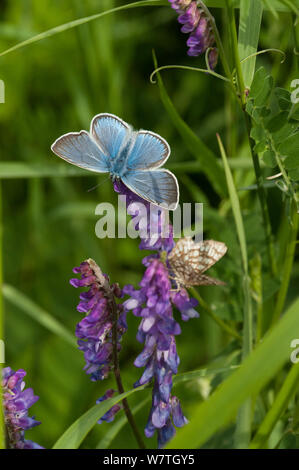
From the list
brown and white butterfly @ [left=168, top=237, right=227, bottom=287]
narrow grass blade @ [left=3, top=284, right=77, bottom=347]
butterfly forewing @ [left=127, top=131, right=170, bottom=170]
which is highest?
butterfly forewing @ [left=127, top=131, right=170, bottom=170]

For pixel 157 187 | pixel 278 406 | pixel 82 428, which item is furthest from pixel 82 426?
pixel 157 187

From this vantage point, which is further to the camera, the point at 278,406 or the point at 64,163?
the point at 64,163

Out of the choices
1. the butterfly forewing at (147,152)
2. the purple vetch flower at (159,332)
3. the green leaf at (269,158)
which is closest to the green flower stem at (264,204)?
the green leaf at (269,158)

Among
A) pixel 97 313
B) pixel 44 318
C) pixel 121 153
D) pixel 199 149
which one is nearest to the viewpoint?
pixel 97 313

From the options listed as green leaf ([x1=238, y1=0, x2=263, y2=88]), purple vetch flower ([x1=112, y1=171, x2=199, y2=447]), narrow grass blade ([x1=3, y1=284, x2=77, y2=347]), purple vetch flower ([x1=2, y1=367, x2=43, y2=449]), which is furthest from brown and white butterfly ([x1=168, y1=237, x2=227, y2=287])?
narrow grass blade ([x1=3, y1=284, x2=77, y2=347])

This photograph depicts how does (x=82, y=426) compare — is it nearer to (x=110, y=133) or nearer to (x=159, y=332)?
(x=159, y=332)

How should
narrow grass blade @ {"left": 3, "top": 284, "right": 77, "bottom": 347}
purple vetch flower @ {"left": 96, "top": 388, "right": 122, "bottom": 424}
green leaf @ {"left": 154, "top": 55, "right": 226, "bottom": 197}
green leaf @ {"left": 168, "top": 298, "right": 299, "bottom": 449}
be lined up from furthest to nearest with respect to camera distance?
narrow grass blade @ {"left": 3, "top": 284, "right": 77, "bottom": 347}, green leaf @ {"left": 154, "top": 55, "right": 226, "bottom": 197}, purple vetch flower @ {"left": 96, "top": 388, "right": 122, "bottom": 424}, green leaf @ {"left": 168, "top": 298, "right": 299, "bottom": 449}

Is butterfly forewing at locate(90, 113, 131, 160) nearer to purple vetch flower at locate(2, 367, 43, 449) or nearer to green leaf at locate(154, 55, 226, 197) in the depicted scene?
green leaf at locate(154, 55, 226, 197)

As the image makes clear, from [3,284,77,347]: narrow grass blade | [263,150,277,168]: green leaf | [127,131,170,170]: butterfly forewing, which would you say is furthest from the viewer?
[3,284,77,347]: narrow grass blade
